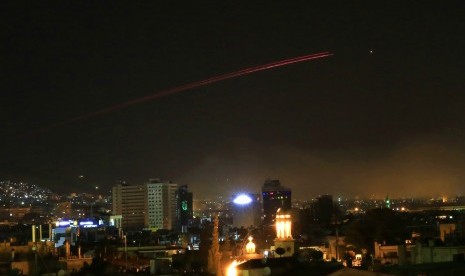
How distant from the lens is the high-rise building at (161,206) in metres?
141

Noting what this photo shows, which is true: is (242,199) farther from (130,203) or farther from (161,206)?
A: (130,203)

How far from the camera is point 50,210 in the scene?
180875 millimetres

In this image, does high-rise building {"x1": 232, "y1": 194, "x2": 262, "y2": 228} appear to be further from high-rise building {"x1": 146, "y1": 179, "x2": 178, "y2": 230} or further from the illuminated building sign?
high-rise building {"x1": 146, "y1": 179, "x2": 178, "y2": 230}

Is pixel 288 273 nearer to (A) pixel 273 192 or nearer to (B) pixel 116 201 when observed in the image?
(A) pixel 273 192

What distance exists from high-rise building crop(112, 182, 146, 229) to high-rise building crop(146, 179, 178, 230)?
1452 millimetres

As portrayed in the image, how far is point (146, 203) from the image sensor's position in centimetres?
14212

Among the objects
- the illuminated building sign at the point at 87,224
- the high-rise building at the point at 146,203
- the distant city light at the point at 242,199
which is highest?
the high-rise building at the point at 146,203

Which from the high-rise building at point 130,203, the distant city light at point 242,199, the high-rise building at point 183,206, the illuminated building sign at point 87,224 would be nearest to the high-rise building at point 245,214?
the distant city light at point 242,199

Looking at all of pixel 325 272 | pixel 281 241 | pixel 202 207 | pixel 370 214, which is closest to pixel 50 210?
pixel 202 207

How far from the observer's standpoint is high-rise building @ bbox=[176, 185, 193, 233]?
132500 mm

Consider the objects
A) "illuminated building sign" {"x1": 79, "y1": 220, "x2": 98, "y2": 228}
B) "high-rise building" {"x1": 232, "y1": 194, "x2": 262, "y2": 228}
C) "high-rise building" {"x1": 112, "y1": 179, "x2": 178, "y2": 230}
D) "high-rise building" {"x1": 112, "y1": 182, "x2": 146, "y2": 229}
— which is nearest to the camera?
"illuminated building sign" {"x1": 79, "y1": 220, "x2": 98, "y2": 228}

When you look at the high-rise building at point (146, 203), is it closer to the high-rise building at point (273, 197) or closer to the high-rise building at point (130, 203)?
the high-rise building at point (130, 203)

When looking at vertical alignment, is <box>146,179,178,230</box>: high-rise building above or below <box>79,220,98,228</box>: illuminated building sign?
above

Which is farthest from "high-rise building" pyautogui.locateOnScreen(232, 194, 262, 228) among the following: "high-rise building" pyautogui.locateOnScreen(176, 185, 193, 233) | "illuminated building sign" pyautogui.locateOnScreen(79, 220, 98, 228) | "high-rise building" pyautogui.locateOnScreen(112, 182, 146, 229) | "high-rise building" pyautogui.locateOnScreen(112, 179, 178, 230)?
"high-rise building" pyautogui.locateOnScreen(112, 182, 146, 229)
